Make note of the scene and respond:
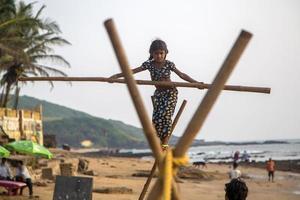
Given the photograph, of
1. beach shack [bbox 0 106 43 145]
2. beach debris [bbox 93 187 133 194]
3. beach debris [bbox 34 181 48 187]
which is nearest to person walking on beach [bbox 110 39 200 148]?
beach debris [bbox 93 187 133 194]

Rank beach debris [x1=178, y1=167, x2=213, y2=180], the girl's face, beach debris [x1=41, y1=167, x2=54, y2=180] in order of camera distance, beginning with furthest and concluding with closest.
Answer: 1. beach debris [x1=178, y1=167, x2=213, y2=180]
2. beach debris [x1=41, y1=167, x2=54, y2=180]
3. the girl's face

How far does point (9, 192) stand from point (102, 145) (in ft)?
468

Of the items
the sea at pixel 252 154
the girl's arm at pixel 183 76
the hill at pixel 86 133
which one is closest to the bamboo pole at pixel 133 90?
the girl's arm at pixel 183 76

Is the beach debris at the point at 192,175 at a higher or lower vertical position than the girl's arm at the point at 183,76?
higher

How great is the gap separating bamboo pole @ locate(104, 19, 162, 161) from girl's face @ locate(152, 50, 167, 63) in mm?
2598

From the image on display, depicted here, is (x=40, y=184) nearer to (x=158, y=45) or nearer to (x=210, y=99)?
(x=158, y=45)

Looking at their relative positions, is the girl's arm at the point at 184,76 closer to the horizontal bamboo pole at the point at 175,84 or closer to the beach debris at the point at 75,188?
the horizontal bamboo pole at the point at 175,84

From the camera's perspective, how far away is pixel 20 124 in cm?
2975

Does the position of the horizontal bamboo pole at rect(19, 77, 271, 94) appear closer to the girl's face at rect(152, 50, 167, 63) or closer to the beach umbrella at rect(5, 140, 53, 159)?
the girl's face at rect(152, 50, 167, 63)

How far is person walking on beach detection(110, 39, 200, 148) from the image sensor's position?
5562 mm

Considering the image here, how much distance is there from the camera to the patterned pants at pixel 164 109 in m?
5.61

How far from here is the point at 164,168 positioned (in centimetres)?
278

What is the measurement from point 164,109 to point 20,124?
2551 centimetres

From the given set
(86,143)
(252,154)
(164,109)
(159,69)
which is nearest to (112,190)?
(164,109)
